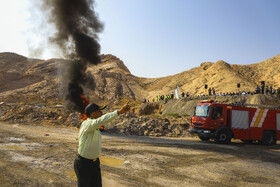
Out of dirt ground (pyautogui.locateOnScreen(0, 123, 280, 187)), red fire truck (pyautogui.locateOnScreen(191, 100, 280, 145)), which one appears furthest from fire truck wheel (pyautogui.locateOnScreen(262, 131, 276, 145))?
dirt ground (pyautogui.locateOnScreen(0, 123, 280, 187))

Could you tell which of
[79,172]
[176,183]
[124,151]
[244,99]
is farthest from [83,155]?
[244,99]

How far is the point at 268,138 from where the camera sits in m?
15.6

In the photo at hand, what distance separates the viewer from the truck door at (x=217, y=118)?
1430 cm

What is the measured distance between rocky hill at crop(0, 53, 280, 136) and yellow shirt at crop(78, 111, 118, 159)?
50.0 feet

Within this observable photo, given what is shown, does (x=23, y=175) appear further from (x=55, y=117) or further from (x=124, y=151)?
(x=55, y=117)

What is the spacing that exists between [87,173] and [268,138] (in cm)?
1607

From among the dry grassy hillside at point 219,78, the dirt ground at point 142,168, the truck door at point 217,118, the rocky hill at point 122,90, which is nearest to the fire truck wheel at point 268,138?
the truck door at point 217,118

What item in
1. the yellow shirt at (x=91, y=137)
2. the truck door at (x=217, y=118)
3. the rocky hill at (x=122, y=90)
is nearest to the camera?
the yellow shirt at (x=91, y=137)

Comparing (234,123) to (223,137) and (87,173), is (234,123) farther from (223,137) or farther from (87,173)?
(87,173)

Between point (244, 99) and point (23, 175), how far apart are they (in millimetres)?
30793

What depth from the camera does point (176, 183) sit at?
611cm

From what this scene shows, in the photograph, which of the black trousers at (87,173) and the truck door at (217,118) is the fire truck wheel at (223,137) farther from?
the black trousers at (87,173)

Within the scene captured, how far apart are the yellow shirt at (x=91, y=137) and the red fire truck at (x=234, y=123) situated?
39.5ft

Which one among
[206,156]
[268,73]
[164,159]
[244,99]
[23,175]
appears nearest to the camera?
[23,175]
